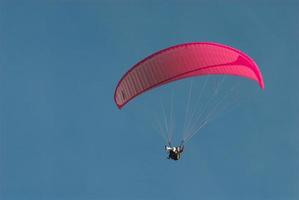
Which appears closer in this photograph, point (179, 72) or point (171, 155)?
point (179, 72)

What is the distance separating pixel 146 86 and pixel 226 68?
392cm

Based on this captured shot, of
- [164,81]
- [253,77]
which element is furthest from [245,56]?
[164,81]

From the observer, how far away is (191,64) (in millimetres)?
42594

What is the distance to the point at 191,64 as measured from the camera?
4259 centimetres

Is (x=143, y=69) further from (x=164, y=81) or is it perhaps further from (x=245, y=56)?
(x=245, y=56)

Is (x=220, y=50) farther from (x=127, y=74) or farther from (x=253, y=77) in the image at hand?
(x=127, y=74)

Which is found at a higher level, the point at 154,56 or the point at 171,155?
the point at 154,56

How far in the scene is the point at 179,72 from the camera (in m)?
42.5

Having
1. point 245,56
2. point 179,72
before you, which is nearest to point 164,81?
point 179,72

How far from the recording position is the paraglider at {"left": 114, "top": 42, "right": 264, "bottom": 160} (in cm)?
→ 4259

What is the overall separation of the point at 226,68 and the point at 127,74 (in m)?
4.84

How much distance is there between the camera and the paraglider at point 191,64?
42594 mm

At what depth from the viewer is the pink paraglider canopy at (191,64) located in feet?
140

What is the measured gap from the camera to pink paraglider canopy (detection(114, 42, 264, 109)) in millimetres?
42594
